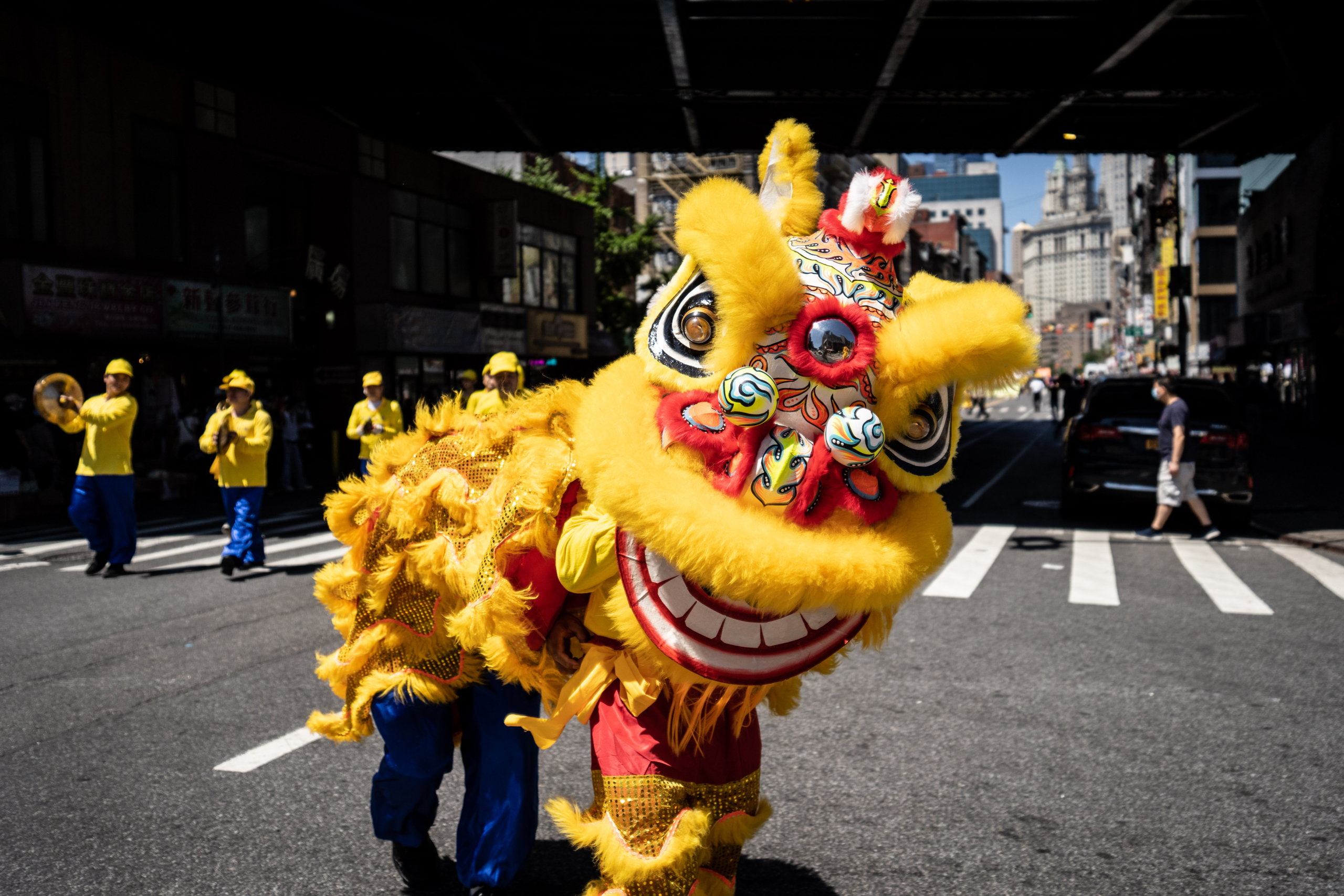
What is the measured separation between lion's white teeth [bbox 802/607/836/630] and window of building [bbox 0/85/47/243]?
17346mm

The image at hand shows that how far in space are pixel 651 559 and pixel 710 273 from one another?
0.62m

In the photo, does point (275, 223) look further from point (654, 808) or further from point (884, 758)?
point (654, 808)

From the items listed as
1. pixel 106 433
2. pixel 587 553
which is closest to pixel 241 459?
pixel 106 433

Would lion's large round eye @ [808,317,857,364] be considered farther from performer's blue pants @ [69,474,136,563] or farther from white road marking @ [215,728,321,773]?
performer's blue pants @ [69,474,136,563]

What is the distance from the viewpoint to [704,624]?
6.96ft

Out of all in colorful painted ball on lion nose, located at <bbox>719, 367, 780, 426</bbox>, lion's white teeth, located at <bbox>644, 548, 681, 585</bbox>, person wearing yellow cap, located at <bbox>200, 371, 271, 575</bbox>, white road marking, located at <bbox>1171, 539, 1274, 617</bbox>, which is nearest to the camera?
colorful painted ball on lion nose, located at <bbox>719, 367, 780, 426</bbox>

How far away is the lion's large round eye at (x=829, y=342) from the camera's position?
2.08m

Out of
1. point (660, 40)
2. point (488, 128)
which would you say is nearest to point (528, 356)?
point (488, 128)

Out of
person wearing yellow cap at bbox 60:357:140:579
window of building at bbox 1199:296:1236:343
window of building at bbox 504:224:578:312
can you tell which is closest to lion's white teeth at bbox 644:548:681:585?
person wearing yellow cap at bbox 60:357:140:579

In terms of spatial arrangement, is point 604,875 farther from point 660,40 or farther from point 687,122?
point 687,122

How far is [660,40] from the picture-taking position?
1466cm

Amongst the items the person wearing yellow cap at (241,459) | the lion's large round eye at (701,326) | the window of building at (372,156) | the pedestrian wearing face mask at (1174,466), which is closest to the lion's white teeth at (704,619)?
the lion's large round eye at (701,326)

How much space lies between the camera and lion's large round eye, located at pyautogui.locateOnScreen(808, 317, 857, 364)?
2.08m

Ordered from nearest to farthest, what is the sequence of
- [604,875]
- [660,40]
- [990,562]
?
[604,875] < [990,562] < [660,40]
